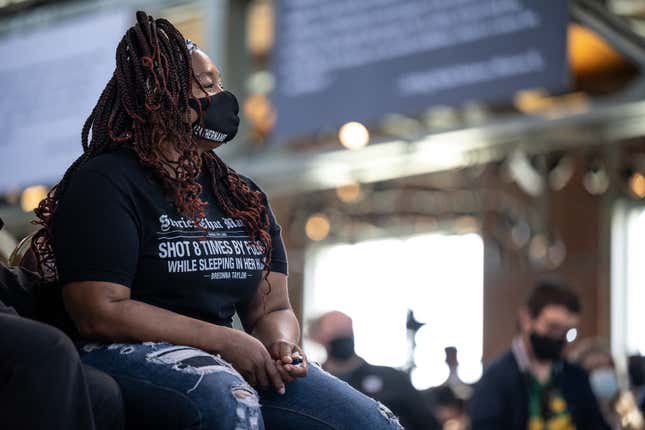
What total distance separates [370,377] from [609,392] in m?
2.29

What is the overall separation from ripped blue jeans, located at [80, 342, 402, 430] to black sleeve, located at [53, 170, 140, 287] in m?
0.15

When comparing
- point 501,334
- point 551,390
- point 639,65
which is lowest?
point 501,334

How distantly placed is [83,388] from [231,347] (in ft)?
1.19

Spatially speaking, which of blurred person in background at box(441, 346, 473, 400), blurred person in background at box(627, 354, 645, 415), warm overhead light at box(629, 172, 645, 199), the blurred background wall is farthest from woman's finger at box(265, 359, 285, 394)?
warm overhead light at box(629, 172, 645, 199)

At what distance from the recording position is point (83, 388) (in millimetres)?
2152

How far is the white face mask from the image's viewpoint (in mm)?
8531

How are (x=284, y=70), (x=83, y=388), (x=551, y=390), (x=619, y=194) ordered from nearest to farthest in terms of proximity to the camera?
(x=83, y=388), (x=551, y=390), (x=284, y=70), (x=619, y=194)

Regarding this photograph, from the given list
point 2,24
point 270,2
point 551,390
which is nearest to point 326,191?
point 2,24

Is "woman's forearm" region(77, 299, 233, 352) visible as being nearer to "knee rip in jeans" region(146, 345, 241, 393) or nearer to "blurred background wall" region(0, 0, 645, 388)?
"knee rip in jeans" region(146, 345, 241, 393)

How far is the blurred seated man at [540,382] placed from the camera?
19.0 ft

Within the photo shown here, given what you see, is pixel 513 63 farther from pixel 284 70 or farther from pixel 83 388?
pixel 83 388

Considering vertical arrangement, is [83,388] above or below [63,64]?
above

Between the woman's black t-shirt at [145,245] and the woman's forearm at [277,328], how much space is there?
99 millimetres

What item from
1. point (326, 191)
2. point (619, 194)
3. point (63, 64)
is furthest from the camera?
point (326, 191)
